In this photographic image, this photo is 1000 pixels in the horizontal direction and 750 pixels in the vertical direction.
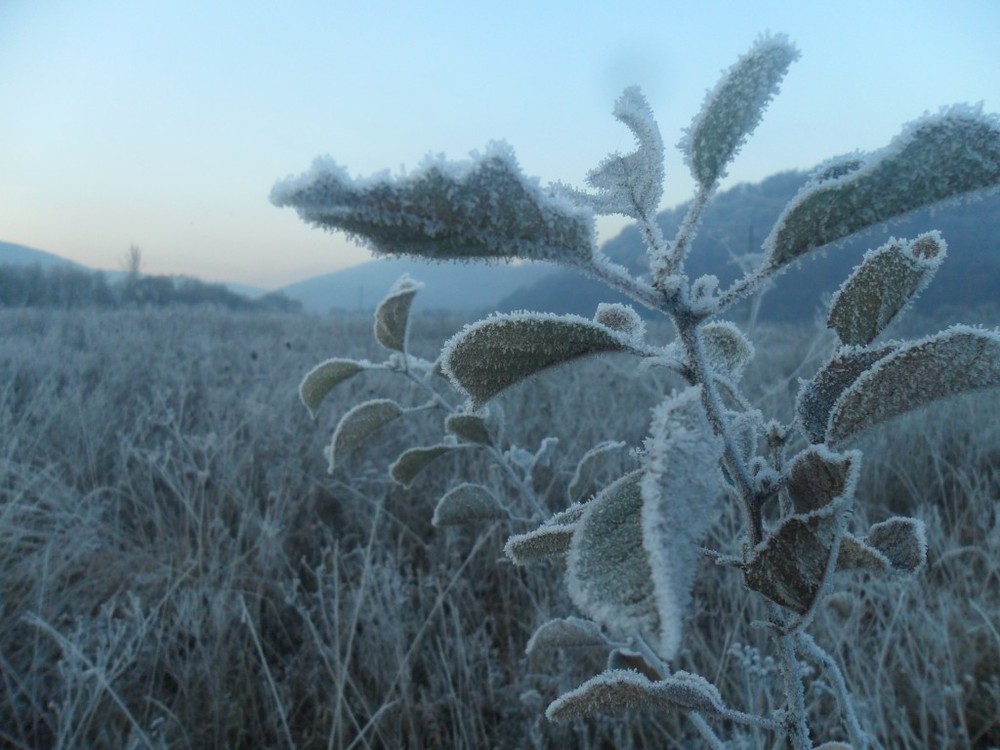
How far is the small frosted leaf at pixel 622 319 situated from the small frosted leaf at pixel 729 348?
87mm

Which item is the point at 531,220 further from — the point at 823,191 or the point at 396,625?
the point at 396,625

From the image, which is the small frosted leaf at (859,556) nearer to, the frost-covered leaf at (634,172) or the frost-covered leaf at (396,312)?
the frost-covered leaf at (634,172)

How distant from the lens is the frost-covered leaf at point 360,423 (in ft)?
3.25

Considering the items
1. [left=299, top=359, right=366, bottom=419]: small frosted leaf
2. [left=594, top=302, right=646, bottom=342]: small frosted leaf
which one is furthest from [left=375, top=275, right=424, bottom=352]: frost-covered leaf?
[left=594, top=302, right=646, bottom=342]: small frosted leaf

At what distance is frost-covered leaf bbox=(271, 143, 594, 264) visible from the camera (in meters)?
0.31

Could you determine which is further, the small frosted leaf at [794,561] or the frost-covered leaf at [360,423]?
the frost-covered leaf at [360,423]

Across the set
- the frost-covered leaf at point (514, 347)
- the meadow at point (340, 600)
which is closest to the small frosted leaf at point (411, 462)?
the meadow at point (340, 600)

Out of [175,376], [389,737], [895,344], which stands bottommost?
[389,737]

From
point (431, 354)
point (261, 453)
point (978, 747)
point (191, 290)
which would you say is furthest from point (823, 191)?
point (191, 290)

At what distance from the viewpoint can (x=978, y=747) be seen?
4.70 ft

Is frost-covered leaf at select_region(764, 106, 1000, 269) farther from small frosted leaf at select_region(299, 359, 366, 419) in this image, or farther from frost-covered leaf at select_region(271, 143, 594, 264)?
small frosted leaf at select_region(299, 359, 366, 419)

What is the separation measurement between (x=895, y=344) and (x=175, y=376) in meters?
3.81

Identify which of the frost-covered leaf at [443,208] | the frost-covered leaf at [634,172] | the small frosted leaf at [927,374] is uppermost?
the frost-covered leaf at [634,172]

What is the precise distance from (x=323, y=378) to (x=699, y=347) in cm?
63
